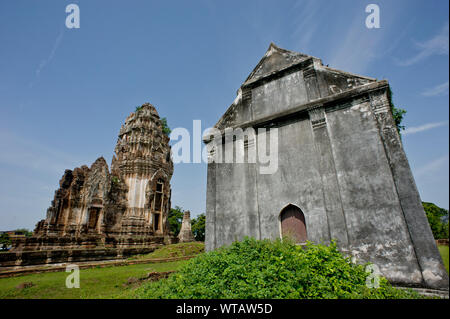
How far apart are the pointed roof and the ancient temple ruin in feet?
45.6

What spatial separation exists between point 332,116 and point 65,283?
9957 mm

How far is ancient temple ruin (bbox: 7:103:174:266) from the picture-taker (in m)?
17.0

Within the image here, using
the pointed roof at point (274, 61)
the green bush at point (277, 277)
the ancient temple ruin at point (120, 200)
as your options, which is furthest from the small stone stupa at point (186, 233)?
the pointed roof at point (274, 61)

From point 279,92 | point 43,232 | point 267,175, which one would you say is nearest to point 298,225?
point 267,175

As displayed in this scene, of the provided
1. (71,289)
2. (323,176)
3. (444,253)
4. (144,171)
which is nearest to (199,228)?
(144,171)

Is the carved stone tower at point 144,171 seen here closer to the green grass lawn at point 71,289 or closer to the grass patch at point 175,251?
the grass patch at point 175,251

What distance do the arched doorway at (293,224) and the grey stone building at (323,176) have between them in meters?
0.03

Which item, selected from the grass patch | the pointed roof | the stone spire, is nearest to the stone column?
the pointed roof

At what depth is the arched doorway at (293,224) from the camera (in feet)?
22.2

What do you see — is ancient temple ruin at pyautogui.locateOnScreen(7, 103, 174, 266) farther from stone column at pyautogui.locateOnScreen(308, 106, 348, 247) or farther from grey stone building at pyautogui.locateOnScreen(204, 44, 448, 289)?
stone column at pyautogui.locateOnScreen(308, 106, 348, 247)
